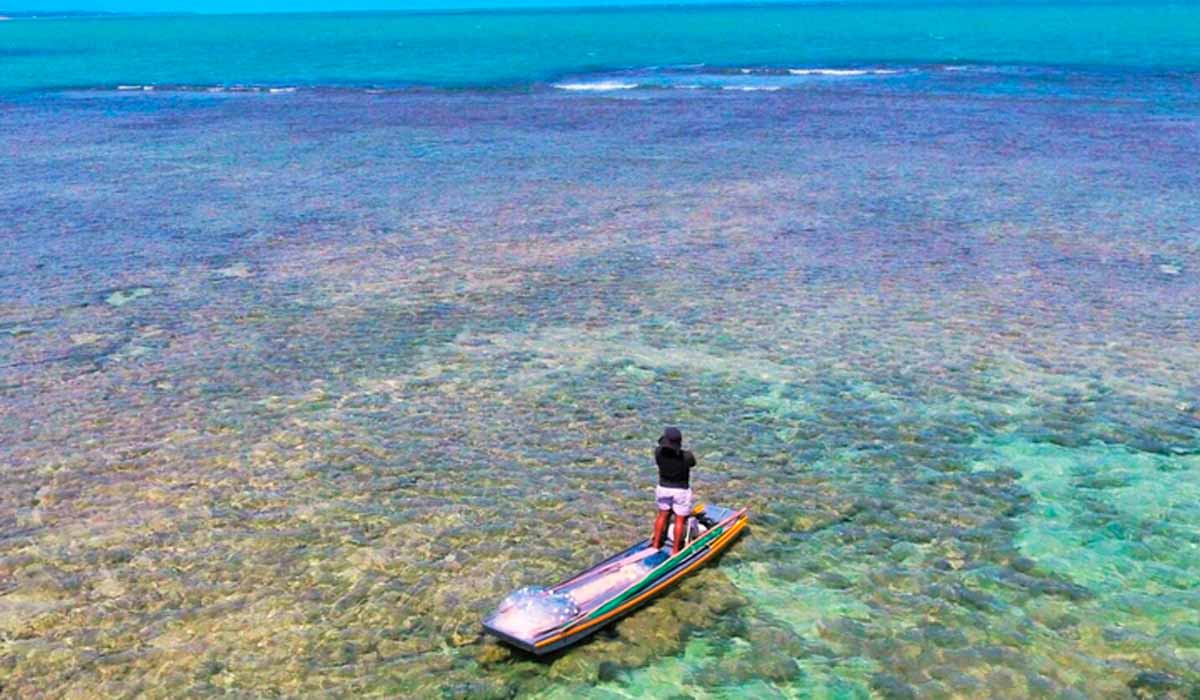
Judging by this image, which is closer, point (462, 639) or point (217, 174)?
point (462, 639)

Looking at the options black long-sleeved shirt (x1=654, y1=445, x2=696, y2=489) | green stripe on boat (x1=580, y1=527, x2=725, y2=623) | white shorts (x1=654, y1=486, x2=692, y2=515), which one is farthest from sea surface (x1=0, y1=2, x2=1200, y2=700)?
black long-sleeved shirt (x1=654, y1=445, x2=696, y2=489)

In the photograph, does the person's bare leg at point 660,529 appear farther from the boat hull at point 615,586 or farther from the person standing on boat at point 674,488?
the boat hull at point 615,586

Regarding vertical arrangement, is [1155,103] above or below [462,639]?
above

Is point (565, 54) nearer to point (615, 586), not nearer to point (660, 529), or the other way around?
point (660, 529)

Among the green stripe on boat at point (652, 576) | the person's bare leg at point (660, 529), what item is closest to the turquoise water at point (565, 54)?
the green stripe on boat at point (652, 576)

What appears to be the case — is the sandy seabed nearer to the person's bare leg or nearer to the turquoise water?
the person's bare leg

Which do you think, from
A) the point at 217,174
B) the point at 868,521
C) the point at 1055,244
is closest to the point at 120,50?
the point at 217,174

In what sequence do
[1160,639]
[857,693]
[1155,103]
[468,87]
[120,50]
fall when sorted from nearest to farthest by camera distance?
[857,693]
[1160,639]
[1155,103]
[468,87]
[120,50]

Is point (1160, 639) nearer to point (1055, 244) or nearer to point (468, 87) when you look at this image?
point (1055, 244)
